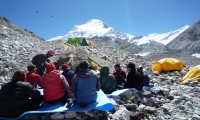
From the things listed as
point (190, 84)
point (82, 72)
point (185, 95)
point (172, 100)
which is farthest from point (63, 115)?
point (190, 84)

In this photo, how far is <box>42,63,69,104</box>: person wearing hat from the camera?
7320mm

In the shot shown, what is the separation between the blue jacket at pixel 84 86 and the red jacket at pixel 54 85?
310mm

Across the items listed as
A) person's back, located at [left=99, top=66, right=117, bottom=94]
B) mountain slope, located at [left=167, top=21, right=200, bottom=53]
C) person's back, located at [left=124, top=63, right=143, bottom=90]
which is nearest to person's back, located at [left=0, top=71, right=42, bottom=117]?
person's back, located at [left=99, top=66, right=117, bottom=94]

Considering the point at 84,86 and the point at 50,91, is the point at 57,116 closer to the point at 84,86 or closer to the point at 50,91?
the point at 50,91

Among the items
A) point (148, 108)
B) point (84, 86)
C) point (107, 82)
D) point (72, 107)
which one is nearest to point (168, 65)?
point (107, 82)

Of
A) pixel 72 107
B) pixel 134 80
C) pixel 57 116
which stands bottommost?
pixel 57 116

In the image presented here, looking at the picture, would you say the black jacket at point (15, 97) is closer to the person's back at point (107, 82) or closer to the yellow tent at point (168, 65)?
the person's back at point (107, 82)

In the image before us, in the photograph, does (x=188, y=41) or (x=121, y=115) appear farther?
(x=188, y=41)

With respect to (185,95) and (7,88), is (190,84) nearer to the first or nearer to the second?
(185,95)

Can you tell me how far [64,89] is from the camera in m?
7.38

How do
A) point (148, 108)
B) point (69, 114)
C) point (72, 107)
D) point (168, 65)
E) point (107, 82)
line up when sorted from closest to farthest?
1. point (69, 114)
2. point (72, 107)
3. point (148, 108)
4. point (107, 82)
5. point (168, 65)

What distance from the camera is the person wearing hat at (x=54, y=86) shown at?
7.32 meters

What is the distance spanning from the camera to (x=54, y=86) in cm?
734

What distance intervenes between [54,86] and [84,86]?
87 centimetres
